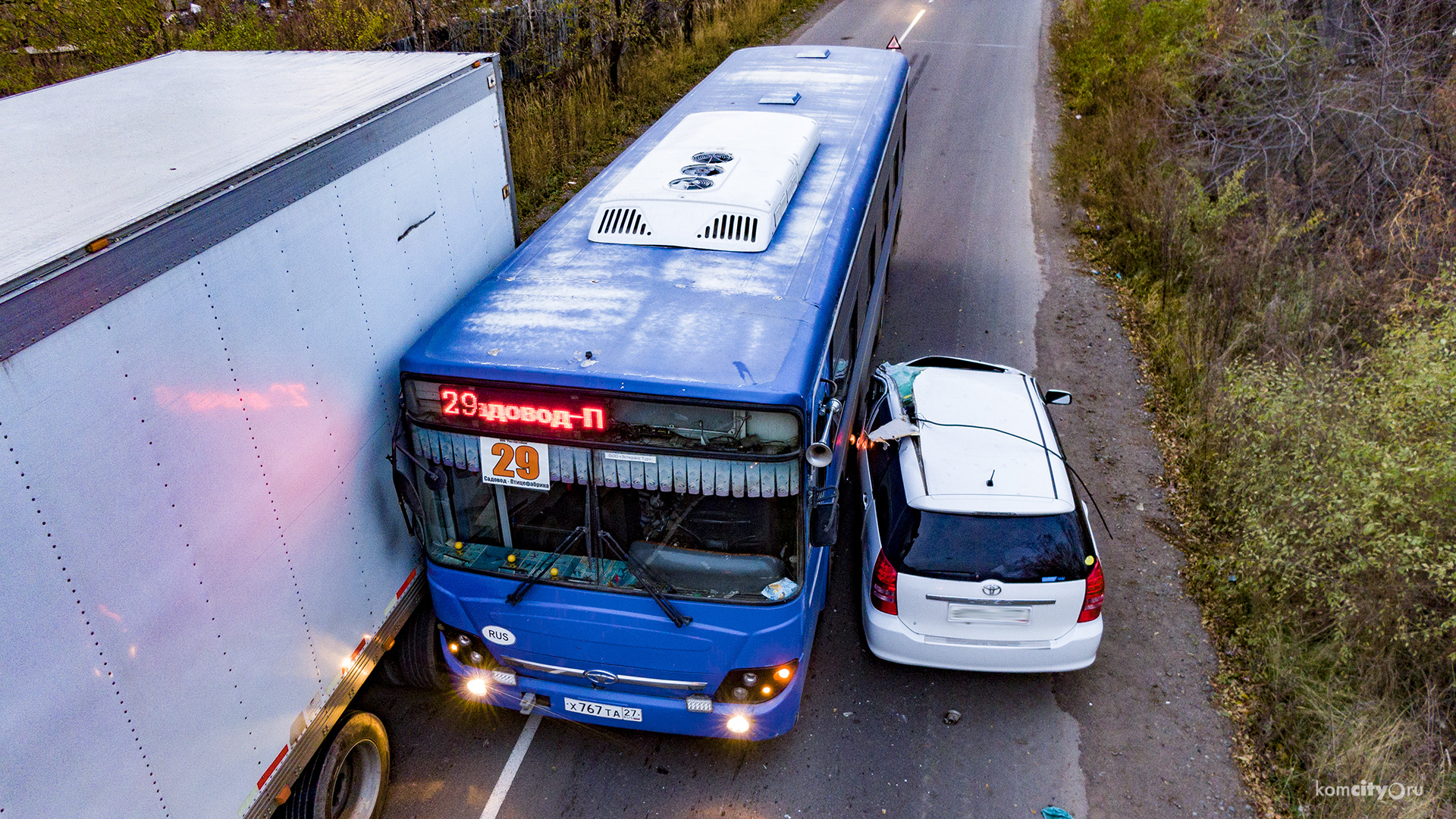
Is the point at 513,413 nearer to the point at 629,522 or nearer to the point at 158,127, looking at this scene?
the point at 629,522

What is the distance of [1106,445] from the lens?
340 inches

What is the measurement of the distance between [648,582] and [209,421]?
2.22m

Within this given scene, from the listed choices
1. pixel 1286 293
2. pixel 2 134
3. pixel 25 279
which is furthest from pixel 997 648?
pixel 1286 293

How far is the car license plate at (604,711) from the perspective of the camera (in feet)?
16.7

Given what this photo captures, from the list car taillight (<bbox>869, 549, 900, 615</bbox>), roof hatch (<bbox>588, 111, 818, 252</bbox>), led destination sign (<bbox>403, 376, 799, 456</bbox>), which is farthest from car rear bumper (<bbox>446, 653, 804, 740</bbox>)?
roof hatch (<bbox>588, 111, 818, 252</bbox>)

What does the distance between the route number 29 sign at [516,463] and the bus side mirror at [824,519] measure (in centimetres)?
144

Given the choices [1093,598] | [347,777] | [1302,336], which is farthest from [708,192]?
[1302,336]

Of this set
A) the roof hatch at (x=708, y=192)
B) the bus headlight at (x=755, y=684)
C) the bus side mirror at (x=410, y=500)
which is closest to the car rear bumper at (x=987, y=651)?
the bus headlight at (x=755, y=684)

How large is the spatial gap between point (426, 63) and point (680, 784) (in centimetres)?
507

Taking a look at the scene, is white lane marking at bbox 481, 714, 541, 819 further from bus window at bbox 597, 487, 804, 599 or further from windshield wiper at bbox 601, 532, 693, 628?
bus window at bbox 597, 487, 804, 599

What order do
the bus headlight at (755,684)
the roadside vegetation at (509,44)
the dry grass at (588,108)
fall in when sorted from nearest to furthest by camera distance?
the bus headlight at (755,684), the roadside vegetation at (509,44), the dry grass at (588,108)

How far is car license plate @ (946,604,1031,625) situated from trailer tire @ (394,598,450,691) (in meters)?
3.35

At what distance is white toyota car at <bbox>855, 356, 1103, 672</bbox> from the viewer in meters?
5.61

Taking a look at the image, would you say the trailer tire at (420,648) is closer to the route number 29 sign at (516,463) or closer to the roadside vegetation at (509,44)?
the route number 29 sign at (516,463)
